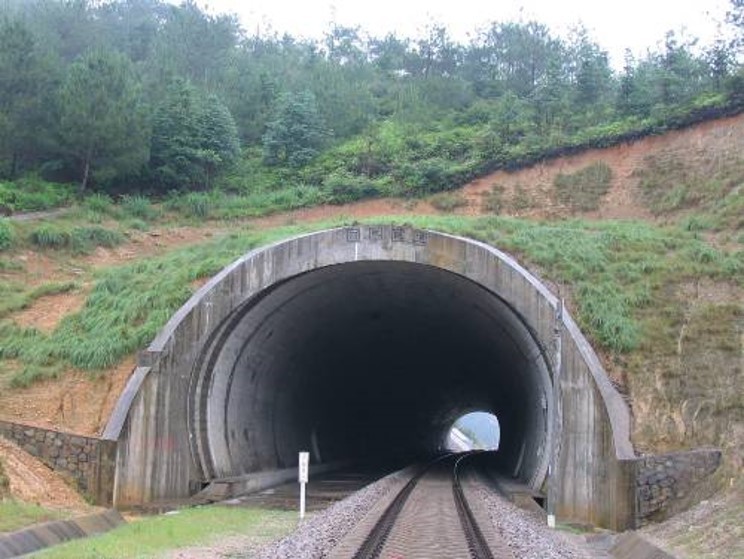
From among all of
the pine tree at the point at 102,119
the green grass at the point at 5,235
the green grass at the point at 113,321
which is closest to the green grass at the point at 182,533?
the green grass at the point at 113,321

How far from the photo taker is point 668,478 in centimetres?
1516

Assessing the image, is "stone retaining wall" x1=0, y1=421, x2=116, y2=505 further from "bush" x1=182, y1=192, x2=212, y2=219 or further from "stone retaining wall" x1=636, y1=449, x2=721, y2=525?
"bush" x1=182, y1=192, x2=212, y2=219

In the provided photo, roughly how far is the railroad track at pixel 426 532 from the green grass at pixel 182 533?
5.13ft

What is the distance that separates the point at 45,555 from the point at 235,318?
1053 cm

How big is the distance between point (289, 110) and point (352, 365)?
1892 cm

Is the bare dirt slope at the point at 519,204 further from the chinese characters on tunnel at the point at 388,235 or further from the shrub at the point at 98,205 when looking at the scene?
the chinese characters on tunnel at the point at 388,235

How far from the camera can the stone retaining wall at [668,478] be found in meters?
15.0

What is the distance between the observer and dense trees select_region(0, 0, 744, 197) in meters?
38.1

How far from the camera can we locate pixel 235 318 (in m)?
20.0

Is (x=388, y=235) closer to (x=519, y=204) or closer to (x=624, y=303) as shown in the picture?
(x=624, y=303)

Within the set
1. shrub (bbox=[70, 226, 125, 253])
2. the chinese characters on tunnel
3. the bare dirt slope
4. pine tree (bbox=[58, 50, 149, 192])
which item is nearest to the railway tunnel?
the chinese characters on tunnel

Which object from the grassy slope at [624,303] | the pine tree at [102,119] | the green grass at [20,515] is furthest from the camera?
the pine tree at [102,119]

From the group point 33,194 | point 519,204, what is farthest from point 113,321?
point 519,204

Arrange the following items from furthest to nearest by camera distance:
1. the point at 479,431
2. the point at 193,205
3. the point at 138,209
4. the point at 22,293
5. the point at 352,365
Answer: the point at 479,431, the point at 193,205, the point at 138,209, the point at 352,365, the point at 22,293
